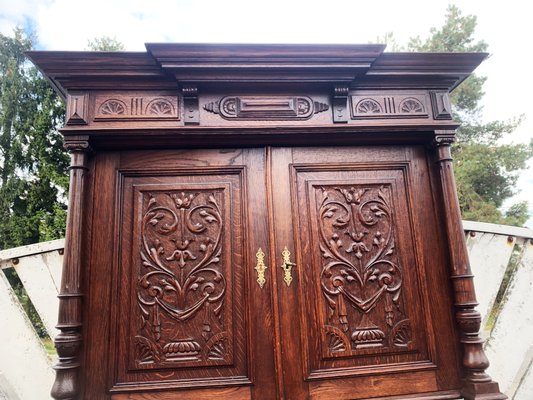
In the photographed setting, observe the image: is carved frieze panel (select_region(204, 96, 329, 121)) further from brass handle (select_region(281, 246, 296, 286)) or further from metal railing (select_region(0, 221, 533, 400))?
metal railing (select_region(0, 221, 533, 400))

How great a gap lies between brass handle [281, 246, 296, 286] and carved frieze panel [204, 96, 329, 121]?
558mm

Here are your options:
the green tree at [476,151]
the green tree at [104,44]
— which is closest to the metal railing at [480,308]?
the green tree at [476,151]

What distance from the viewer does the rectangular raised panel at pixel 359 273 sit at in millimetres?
1237

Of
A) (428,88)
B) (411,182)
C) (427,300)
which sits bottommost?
(427,300)

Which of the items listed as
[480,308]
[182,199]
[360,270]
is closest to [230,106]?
[182,199]

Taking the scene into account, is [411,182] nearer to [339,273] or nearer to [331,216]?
[331,216]

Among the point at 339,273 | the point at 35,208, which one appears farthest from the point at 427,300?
the point at 35,208

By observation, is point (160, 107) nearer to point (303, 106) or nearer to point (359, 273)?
point (303, 106)

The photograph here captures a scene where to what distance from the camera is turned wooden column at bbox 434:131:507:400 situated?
1.17 meters

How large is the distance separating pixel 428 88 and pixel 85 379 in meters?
1.82

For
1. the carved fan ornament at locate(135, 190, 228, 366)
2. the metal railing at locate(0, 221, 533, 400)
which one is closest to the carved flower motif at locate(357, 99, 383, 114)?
the carved fan ornament at locate(135, 190, 228, 366)

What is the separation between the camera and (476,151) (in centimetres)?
620

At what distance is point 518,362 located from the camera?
66.9 inches

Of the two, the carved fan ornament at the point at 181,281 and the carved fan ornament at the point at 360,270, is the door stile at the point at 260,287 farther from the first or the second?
the carved fan ornament at the point at 360,270
